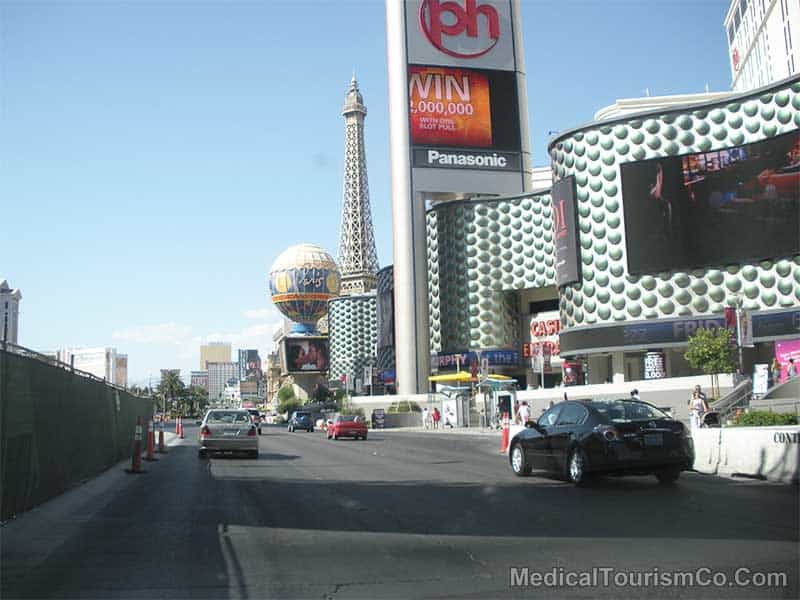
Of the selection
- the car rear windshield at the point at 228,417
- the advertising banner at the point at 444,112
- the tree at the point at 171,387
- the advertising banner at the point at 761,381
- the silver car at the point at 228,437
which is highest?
the advertising banner at the point at 444,112

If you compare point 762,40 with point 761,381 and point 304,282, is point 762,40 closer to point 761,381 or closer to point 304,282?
point 761,381

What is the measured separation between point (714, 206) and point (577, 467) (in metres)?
40.4

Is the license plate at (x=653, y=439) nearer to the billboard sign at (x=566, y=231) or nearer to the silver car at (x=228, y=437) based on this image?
the silver car at (x=228, y=437)

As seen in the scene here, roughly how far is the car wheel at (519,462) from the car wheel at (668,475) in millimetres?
2408

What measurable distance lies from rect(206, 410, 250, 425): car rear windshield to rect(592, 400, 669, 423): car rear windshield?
464 inches

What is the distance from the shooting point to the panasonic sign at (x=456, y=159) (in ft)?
233

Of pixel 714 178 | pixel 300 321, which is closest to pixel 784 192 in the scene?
pixel 714 178

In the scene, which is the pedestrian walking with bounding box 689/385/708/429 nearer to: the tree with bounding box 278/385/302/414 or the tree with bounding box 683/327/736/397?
the tree with bounding box 683/327/736/397

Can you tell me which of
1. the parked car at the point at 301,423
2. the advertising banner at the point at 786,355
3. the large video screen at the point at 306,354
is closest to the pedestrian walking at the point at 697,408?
the advertising banner at the point at 786,355

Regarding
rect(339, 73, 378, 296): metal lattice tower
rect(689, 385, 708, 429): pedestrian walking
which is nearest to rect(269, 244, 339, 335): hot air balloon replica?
rect(339, 73, 378, 296): metal lattice tower

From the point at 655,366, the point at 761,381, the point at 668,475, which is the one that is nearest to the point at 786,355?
the point at 761,381

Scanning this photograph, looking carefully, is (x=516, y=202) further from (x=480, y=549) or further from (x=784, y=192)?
(x=480, y=549)

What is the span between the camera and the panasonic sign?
71062 millimetres

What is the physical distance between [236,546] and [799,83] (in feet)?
158
